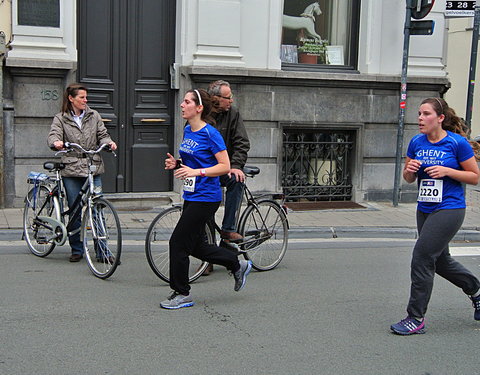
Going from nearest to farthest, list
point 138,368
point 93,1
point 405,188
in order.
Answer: point 138,368
point 93,1
point 405,188

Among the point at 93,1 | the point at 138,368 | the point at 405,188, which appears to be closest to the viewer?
the point at 138,368

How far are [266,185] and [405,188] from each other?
258cm

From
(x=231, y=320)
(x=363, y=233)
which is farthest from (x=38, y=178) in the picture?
(x=363, y=233)

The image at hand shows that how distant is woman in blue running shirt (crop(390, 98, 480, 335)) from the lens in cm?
500

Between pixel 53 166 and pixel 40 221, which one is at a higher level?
pixel 53 166

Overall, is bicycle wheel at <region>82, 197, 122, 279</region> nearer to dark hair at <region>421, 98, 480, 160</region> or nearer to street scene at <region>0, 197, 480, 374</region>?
street scene at <region>0, 197, 480, 374</region>

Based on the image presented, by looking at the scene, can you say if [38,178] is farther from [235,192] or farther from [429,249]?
[429,249]

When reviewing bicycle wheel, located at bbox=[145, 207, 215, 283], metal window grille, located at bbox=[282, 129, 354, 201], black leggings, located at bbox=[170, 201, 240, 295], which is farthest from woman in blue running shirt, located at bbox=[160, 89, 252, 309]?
metal window grille, located at bbox=[282, 129, 354, 201]

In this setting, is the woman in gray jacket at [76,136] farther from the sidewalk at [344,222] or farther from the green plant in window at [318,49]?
the green plant in window at [318,49]

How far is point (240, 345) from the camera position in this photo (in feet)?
15.8

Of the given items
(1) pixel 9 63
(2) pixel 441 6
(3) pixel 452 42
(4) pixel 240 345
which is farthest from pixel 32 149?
(3) pixel 452 42

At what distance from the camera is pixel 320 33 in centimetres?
1195

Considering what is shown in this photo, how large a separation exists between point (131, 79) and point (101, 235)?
4468 mm

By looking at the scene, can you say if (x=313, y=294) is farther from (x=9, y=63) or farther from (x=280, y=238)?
(x=9, y=63)
